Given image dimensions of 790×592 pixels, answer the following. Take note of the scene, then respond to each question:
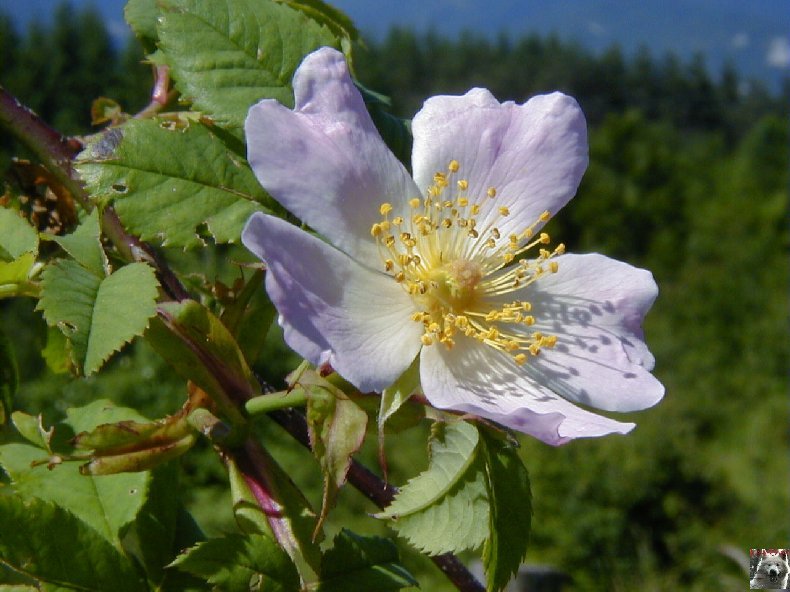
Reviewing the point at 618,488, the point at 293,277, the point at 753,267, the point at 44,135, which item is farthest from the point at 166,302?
the point at 753,267

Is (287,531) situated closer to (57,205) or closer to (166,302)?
(166,302)

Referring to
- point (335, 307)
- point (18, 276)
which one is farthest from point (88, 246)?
point (335, 307)

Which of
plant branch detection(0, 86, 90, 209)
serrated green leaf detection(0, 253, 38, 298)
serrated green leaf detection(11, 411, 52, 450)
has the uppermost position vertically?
plant branch detection(0, 86, 90, 209)

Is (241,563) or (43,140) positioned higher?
(43,140)

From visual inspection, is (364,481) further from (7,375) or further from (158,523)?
(7,375)

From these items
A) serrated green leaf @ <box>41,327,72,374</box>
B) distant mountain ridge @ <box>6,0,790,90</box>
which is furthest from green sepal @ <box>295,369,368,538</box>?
distant mountain ridge @ <box>6,0,790,90</box>

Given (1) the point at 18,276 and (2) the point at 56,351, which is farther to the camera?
(2) the point at 56,351

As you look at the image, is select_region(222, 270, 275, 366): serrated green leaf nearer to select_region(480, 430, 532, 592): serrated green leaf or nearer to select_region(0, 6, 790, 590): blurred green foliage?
select_region(0, 6, 790, 590): blurred green foliage
